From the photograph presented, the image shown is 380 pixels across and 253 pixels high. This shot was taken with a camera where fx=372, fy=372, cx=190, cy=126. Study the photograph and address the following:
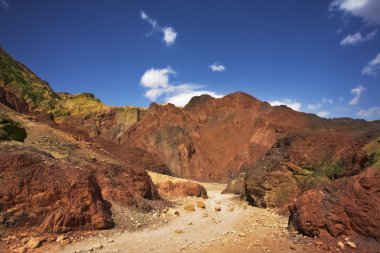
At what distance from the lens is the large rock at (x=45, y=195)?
423 inches

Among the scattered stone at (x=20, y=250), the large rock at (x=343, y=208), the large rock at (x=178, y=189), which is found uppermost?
the large rock at (x=178, y=189)

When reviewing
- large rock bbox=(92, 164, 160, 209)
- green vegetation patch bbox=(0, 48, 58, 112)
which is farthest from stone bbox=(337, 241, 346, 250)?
green vegetation patch bbox=(0, 48, 58, 112)

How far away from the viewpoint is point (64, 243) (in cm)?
1039

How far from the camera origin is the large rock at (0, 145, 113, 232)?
10.8m

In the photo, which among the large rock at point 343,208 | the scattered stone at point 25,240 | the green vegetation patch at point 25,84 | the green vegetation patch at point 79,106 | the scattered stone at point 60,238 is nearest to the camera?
the large rock at point 343,208

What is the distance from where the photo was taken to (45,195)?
444 inches

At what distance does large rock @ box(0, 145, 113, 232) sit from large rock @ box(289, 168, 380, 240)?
6.37m

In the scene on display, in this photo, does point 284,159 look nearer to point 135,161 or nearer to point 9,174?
point 9,174

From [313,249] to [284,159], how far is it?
8711 millimetres

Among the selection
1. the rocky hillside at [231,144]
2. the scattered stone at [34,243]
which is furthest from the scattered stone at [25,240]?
the rocky hillside at [231,144]

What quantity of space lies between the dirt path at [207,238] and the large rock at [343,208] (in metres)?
0.60

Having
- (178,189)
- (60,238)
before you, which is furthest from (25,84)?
(60,238)

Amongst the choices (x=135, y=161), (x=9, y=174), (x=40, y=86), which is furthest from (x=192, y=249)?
(x=40, y=86)

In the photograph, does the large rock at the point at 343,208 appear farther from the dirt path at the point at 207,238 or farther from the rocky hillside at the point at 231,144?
the dirt path at the point at 207,238
